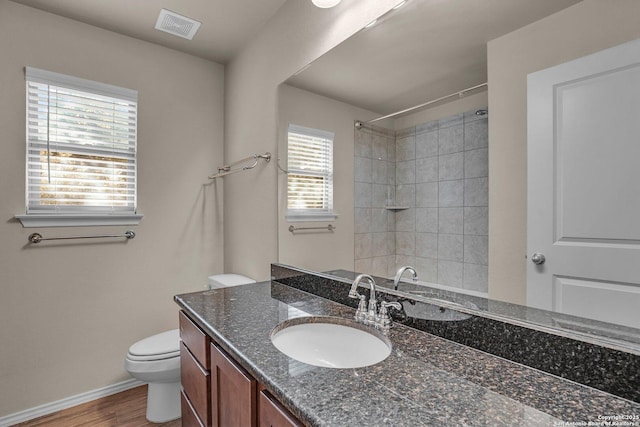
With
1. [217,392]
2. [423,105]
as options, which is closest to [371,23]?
[423,105]

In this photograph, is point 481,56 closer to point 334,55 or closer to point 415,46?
point 415,46

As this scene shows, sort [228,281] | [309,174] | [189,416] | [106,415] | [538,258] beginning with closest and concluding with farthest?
[538,258], [189,416], [309,174], [106,415], [228,281]

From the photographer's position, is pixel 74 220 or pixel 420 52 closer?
pixel 420 52

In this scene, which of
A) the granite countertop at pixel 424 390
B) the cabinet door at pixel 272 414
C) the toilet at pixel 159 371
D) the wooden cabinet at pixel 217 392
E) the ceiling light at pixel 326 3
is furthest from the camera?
the toilet at pixel 159 371

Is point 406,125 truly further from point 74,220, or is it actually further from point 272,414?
point 74,220

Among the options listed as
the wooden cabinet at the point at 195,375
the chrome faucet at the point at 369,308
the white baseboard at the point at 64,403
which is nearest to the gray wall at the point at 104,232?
the white baseboard at the point at 64,403

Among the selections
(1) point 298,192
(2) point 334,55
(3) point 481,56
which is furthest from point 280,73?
(3) point 481,56

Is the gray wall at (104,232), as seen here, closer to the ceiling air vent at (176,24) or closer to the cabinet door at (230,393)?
the ceiling air vent at (176,24)

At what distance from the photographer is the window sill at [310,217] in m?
1.58

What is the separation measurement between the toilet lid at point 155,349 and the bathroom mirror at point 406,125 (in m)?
0.95

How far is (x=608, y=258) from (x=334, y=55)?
1.37 meters

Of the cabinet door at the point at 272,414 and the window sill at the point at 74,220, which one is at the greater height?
the window sill at the point at 74,220

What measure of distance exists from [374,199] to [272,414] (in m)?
0.86

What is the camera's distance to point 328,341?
118 cm
